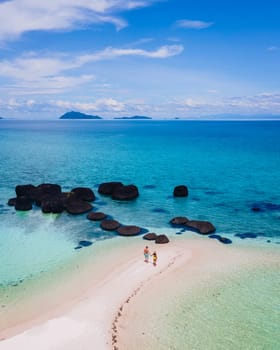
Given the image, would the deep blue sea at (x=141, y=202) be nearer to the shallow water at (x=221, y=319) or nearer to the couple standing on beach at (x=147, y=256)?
the couple standing on beach at (x=147, y=256)

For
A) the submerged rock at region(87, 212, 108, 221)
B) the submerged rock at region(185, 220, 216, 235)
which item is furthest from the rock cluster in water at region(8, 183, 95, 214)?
the submerged rock at region(185, 220, 216, 235)

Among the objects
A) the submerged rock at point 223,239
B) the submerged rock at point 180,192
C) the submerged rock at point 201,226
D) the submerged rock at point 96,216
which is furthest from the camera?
the submerged rock at point 180,192

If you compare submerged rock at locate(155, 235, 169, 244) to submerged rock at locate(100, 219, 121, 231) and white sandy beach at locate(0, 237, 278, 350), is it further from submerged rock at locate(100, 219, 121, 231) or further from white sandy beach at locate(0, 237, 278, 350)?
submerged rock at locate(100, 219, 121, 231)

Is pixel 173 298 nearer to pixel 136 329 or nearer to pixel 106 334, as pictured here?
pixel 136 329

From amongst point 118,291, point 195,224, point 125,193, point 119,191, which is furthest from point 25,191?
point 118,291

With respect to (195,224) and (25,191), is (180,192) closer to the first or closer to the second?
(195,224)

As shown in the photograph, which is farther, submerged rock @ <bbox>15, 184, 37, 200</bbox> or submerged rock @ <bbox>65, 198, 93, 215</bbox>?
submerged rock @ <bbox>15, 184, 37, 200</bbox>

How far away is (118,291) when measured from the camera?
23719mm

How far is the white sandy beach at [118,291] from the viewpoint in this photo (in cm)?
1851

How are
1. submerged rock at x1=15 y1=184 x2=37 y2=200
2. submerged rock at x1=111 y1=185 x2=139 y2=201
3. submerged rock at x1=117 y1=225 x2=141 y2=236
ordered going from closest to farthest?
submerged rock at x1=117 y1=225 x2=141 y2=236, submerged rock at x1=15 y1=184 x2=37 y2=200, submerged rock at x1=111 y1=185 x2=139 y2=201

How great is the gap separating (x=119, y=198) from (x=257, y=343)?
31121 millimetres

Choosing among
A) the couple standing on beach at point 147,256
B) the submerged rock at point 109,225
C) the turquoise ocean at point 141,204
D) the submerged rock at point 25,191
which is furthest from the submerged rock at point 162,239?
the submerged rock at point 25,191

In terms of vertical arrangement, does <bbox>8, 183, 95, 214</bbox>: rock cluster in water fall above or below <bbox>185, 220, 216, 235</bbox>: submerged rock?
above

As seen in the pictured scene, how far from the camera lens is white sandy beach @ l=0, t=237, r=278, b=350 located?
18514 mm
